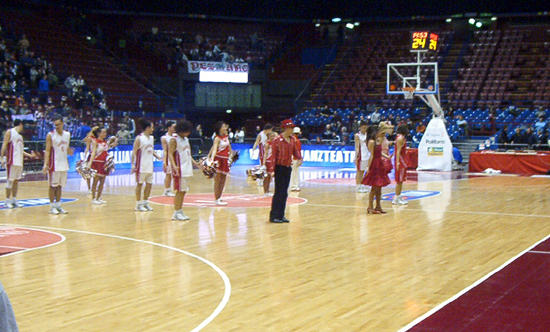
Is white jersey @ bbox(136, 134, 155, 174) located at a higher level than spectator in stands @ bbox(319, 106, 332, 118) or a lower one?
lower

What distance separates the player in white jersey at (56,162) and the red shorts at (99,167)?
6.76 ft

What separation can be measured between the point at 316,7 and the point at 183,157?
1175 inches

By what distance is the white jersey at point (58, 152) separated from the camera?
1255 centimetres

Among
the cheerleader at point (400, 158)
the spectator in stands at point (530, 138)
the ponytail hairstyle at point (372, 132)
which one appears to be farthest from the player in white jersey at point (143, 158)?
the spectator in stands at point (530, 138)

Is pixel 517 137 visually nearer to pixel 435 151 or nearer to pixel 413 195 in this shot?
pixel 435 151

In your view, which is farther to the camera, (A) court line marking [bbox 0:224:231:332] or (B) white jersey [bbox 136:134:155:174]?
(B) white jersey [bbox 136:134:155:174]

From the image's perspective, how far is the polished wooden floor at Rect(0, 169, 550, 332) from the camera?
19.7 ft

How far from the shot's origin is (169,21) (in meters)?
38.8

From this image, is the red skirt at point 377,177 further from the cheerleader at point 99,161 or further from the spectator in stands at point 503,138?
the spectator in stands at point 503,138

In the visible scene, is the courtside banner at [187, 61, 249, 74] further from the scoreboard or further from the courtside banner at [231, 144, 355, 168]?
the scoreboard

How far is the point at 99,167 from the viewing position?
48.9 ft

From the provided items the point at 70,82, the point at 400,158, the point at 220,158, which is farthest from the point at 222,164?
the point at 70,82

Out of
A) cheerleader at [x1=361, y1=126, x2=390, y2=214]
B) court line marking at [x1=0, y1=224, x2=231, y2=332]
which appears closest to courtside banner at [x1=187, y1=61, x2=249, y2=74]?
cheerleader at [x1=361, y1=126, x2=390, y2=214]

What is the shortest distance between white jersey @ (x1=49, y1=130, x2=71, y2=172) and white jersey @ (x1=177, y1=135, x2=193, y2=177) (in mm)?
2347
